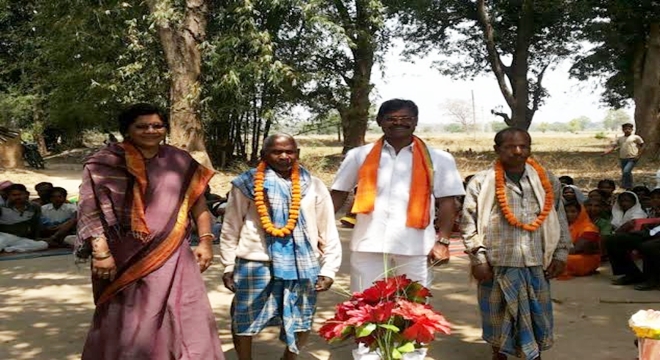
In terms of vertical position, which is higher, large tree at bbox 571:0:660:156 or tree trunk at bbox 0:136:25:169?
large tree at bbox 571:0:660:156

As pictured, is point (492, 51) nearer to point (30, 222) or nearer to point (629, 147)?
point (629, 147)

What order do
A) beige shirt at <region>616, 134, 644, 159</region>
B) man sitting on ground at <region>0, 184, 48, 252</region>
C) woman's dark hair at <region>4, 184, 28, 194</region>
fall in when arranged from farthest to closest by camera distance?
beige shirt at <region>616, 134, 644, 159</region> < woman's dark hair at <region>4, 184, 28, 194</region> < man sitting on ground at <region>0, 184, 48, 252</region>

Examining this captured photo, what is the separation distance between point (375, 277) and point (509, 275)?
2.61 feet

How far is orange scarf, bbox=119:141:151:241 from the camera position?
313 cm

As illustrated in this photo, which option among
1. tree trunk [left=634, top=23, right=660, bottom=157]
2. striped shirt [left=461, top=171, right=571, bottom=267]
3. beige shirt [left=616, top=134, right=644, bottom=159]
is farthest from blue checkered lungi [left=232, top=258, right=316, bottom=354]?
tree trunk [left=634, top=23, right=660, bottom=157]

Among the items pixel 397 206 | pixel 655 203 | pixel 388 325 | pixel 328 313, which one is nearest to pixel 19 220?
pixel 328 313

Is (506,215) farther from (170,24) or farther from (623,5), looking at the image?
(623,5)

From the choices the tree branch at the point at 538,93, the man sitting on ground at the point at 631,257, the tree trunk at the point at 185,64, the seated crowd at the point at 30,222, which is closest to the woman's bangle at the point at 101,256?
the man sitting on ground at the point at 631,257

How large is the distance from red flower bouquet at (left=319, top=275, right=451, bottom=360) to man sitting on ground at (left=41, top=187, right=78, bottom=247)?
23.7 feet

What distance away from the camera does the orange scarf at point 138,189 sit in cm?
313

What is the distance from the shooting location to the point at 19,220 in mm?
8602

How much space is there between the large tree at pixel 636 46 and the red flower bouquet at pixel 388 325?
18.5 m

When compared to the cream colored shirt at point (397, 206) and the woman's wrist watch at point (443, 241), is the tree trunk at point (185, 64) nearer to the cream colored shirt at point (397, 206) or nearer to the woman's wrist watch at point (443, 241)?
the cream colored shirt at point (397, 206)

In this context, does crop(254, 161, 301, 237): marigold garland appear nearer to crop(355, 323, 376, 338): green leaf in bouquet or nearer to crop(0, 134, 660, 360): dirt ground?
crop(0, 134, 660, 360): dirt ground
